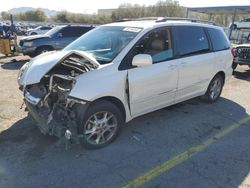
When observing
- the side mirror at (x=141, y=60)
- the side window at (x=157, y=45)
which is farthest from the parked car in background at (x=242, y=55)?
the side mirror at (x=141, y=60)

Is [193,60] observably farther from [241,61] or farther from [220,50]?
[241,61]

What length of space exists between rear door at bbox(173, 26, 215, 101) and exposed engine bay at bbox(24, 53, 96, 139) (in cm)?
192

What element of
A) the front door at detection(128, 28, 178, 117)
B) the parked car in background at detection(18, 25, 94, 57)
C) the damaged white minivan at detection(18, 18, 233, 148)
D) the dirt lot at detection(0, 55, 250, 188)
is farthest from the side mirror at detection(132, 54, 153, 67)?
the parked car in background at detection(18, 25, 94, 57)

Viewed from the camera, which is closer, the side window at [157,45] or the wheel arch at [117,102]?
the wheel arch at [117,102]

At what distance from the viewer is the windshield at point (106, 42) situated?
4.19 meters

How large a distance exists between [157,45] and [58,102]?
198cm

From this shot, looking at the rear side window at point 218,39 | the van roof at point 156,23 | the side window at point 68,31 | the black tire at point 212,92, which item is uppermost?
the van roof at point 156,23

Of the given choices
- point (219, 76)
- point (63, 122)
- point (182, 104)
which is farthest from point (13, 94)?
point (219, 76)

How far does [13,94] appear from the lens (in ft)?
21.8

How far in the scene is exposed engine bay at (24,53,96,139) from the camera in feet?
11.9

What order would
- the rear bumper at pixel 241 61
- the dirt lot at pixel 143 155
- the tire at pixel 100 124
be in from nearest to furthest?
1. the dirt lot at pixel 143 155
2. the tire at pixel 100 124
3. the rear bumper at pixel 241 61

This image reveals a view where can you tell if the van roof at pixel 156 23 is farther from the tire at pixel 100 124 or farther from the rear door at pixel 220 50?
the tire at pixel 100 124

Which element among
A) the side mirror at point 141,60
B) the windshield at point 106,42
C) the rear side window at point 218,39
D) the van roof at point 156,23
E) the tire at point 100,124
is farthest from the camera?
the rear side window at point 218,39

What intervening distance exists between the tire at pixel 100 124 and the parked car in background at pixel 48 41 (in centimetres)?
859
